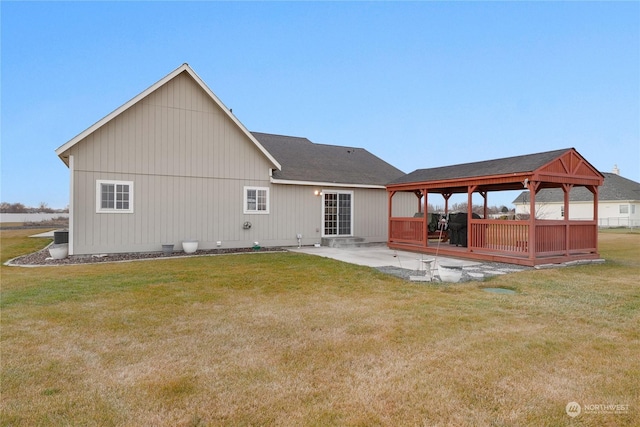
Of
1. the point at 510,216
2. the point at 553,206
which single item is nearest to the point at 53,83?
the point at 510,216

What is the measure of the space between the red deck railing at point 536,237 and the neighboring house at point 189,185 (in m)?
5.56

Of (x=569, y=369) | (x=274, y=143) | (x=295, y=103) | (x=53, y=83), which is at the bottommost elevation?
(x=569, y=369)

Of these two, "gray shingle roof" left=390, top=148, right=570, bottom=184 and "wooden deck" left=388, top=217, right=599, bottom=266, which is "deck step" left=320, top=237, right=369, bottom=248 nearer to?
"gray shingle roof" left=390, top=148, right=570, bottom=184

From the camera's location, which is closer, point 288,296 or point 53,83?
point 288,296

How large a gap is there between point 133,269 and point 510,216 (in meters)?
32.2

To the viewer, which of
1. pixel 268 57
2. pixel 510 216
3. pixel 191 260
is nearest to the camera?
pixel 191 260

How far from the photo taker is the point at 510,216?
32.1 metres

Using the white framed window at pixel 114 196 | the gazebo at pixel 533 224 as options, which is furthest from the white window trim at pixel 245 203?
the gazebo at pixel 533 224

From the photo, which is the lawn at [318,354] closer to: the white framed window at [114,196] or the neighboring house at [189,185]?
the white framed window at [114,196]

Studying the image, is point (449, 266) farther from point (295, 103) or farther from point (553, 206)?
point (553, 206)

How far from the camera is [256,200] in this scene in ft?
44.3

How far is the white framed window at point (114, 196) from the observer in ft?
36.0

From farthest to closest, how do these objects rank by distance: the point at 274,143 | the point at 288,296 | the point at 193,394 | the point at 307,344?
the point at 274,143, the point at 288,296, the point at 307,344, the point at 193,394

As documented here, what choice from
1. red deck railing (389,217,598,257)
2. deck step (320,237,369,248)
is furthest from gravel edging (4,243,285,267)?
red deck railing (389,217,598,257)
